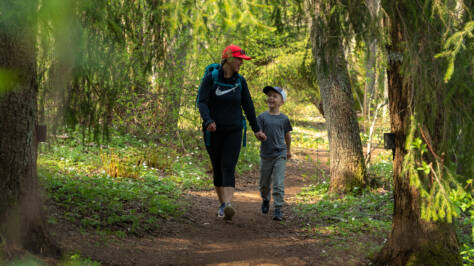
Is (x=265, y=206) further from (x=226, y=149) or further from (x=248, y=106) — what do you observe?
(x=248, y=106)

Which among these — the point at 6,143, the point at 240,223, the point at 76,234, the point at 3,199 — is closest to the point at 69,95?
the point at 6,143

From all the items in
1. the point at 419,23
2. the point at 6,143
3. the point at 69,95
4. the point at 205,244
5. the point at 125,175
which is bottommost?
the point at 205,244

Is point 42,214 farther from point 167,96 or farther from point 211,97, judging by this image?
point 167,96

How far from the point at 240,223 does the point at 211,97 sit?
1.89 metres

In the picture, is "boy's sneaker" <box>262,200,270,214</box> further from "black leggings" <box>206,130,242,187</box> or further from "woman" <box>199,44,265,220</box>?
"black leggings" <box>206,130,242,187</box>

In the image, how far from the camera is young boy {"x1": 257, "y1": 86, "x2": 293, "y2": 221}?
6.61 m

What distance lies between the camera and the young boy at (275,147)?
260 inches

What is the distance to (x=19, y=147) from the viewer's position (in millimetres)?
4000

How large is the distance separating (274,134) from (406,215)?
2610 mm

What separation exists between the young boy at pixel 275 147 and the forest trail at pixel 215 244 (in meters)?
0.53

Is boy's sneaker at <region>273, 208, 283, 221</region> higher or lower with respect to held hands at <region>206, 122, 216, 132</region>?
lower

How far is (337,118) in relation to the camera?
Answer: 836 centimetres

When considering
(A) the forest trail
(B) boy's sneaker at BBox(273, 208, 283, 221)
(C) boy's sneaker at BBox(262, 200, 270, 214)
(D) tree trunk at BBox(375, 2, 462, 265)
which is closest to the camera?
(D) tree trunk at BBox(375, 2, 462, 265)

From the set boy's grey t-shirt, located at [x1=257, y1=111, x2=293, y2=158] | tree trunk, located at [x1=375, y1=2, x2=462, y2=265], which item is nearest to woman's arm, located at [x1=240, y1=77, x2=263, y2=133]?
boy's grey t-shirt, located at [x1=257, y1=111, x2=293, y2=158]
